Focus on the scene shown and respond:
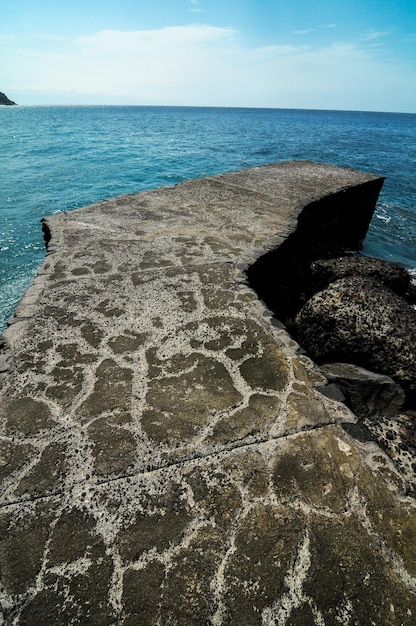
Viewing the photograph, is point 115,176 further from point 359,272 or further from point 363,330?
point 363,330

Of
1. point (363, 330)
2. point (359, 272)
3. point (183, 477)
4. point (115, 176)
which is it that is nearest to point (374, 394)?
point (363, 330)

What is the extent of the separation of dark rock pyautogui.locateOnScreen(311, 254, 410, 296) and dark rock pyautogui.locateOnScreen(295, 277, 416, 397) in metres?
1.72

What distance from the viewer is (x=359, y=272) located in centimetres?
632

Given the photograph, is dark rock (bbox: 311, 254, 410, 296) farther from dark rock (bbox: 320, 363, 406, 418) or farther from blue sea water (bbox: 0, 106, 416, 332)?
blue sea water (bbox: 0, 106, 416, 332)

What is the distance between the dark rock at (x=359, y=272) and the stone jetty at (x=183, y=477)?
314 centimetres

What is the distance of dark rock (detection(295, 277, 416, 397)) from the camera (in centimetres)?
385

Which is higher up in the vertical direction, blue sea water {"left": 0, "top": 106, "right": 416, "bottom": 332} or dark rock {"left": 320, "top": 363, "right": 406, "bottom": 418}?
dark rock {"left": 320, "top": 363, "right": 406, "bottom": 418}

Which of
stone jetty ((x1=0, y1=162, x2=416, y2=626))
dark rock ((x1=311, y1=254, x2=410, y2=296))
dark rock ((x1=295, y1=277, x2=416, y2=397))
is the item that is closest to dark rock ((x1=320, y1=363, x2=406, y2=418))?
dark rock ((x1=295, y1=277, x2=416, y2=397))

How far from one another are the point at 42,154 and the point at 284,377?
3016cm

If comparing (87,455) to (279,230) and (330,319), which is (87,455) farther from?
(279,230)

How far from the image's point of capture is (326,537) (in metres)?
1.94

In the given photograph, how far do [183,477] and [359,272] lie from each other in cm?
539

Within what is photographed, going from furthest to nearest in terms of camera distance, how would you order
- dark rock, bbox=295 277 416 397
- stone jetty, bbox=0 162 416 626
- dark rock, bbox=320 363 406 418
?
dark rock, bbox=295 277 416 397 < dark rock, bbox=320 363 406 418 < stone jetty, bbox=0 162 416 626

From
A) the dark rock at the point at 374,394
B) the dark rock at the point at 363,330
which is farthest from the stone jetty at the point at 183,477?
the dark rock at the point at 363,330
